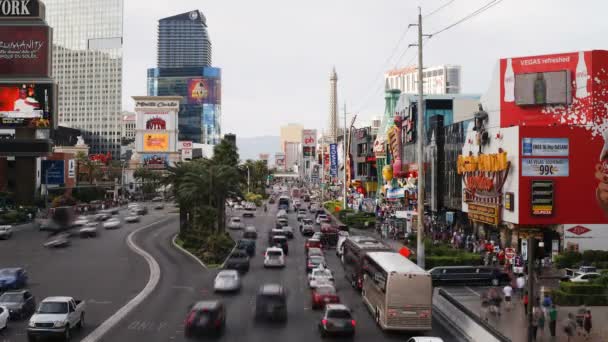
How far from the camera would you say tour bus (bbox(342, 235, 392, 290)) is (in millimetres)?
34406

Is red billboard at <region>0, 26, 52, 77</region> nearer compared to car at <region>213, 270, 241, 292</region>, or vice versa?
car at <region>213, 270, 241, 292</region>

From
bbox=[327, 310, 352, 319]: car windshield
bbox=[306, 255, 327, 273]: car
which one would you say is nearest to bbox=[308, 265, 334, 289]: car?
bbox=[306, 255, 327, 273]: car

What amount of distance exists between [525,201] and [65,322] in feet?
108

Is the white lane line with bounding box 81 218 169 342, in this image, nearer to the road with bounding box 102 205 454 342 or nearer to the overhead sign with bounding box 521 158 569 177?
the road with bounding box 102 205 454 342

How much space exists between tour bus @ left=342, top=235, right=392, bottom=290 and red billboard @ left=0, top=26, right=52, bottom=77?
211 ft

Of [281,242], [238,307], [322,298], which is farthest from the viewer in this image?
[281,242]

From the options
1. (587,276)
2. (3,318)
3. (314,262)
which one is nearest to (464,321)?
(587,276)

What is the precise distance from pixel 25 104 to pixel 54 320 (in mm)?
70420

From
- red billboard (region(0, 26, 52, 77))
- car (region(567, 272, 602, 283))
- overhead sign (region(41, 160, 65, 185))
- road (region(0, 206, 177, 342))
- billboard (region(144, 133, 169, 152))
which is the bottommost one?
road (region(0, 206, 177, 342))

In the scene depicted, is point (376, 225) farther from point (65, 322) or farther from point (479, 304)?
point (65, 322)

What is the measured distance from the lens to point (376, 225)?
7094cm

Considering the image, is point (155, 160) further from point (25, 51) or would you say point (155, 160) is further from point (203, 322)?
point (203, 322)

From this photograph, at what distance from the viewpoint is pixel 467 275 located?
36906 mm

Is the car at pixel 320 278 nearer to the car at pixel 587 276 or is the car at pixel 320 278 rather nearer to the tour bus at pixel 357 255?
the tour bus at pixel 357 255
